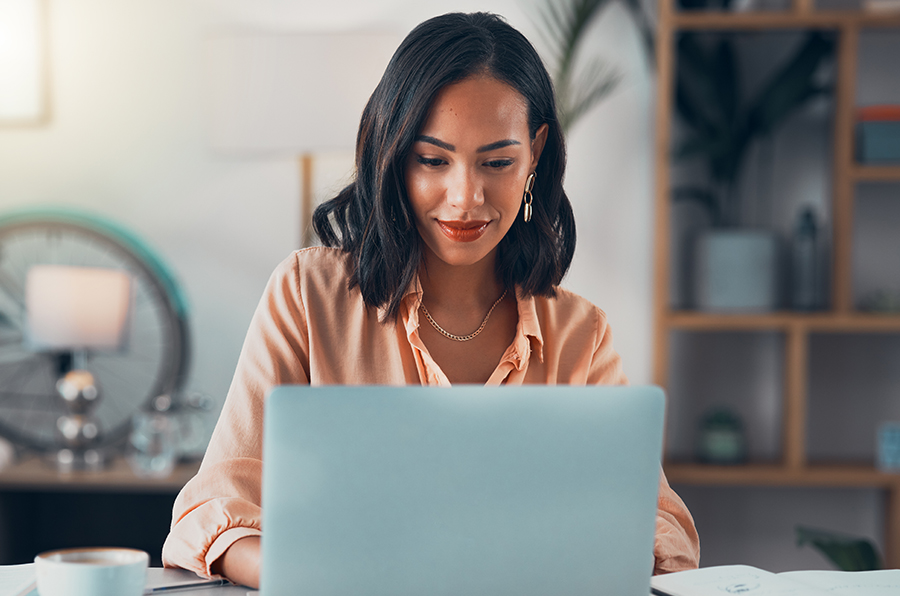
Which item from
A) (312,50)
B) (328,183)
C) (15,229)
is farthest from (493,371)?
(15,229)

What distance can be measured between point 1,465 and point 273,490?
1856 mm

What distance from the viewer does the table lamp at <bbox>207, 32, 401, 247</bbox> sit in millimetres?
1959

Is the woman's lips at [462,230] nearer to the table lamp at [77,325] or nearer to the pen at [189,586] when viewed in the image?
the pen at [189,586]

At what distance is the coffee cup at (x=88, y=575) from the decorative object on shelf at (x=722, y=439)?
1803 mm

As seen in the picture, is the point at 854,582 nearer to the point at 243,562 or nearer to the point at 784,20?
the point at 243,562

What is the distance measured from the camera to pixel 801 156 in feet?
7.45

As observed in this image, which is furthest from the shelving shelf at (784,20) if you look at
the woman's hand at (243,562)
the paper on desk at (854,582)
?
the woman's hand at (243,562)

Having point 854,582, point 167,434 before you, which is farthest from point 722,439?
point 167,434

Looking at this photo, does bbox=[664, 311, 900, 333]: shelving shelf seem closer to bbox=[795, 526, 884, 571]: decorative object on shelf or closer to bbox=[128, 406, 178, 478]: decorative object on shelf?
bbox=[795, 526, 884, 571]: decorative object on shelf

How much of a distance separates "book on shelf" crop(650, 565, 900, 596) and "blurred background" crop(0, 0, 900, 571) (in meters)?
1.35

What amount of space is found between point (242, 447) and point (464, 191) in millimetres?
417

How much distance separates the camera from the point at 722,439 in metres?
2.18

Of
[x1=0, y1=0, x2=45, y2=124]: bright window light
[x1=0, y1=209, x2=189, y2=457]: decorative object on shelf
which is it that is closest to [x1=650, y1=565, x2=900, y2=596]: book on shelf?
[x1=0, y1=209, x2=189, y2=457]: decorative object on shelf

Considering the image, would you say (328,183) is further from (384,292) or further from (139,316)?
(384,292)
